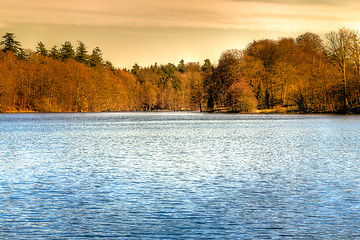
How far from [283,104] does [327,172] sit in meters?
92.8

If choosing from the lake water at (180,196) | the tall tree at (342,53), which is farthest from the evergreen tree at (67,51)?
the lake water at (180,196)

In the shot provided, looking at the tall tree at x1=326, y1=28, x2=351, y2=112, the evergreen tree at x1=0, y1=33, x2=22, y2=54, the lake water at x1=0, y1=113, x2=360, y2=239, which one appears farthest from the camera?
the evergreen tree at x1=0, y1=33, x2=22, y2=54

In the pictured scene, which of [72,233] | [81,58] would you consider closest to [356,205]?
[72,233]

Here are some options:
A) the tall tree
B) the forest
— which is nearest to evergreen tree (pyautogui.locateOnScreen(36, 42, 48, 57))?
the forest

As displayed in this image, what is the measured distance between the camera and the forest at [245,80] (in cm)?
8406

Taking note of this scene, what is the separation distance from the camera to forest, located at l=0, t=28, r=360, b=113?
276 ft

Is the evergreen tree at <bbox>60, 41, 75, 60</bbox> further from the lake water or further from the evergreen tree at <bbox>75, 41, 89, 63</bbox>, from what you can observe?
the lake water

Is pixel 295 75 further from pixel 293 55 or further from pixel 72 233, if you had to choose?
pixel 72 233

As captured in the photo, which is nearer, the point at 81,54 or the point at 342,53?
the point at 342,53

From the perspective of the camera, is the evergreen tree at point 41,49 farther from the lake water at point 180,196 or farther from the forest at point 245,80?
the lake water at point 180,196

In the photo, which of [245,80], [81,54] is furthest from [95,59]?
[245,80]

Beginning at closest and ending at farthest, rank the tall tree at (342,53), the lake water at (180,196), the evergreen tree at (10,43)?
the lake water at (180,196), the tall tree at (342,53), the evergreen tree at (10,43)

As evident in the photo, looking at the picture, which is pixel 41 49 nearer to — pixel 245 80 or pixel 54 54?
pixel 54 54

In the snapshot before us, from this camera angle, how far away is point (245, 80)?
110562mm
